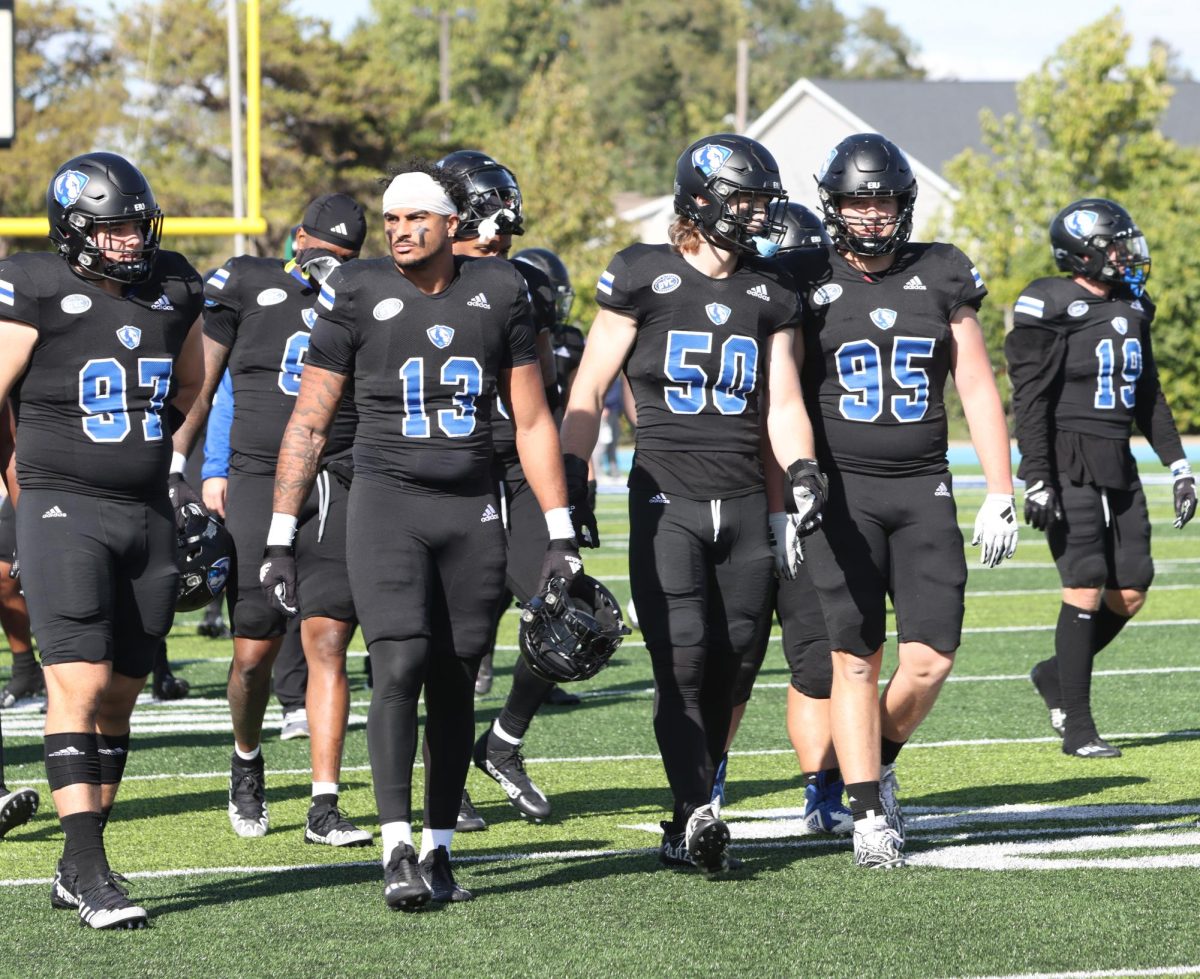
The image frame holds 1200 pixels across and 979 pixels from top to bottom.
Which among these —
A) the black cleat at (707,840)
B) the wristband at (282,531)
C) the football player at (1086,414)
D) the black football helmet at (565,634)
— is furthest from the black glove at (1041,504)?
the wristband at (282,531)

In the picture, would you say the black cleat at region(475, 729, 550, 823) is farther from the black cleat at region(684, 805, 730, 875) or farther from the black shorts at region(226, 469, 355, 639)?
the black cleat at region(684, 805, 730, 875)

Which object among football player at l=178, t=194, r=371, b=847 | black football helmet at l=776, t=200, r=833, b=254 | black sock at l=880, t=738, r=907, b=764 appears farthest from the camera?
black football helmet at l=776, t=200, r=833, b=254

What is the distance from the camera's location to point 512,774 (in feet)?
20.5

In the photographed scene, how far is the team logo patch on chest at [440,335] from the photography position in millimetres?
4855

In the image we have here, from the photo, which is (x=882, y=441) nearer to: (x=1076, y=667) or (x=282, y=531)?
(x=282, y=531)

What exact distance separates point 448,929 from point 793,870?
1.08m

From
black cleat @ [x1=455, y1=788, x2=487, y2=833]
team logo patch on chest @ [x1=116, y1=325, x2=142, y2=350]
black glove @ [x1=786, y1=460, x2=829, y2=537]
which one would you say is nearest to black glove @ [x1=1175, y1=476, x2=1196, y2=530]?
black glove @ [x1=786, y1=460, x2=829, y2=537]

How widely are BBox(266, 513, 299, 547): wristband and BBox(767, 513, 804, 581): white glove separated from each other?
4.23ft

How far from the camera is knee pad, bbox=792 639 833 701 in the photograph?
19.4 feet

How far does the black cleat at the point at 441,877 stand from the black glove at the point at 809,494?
1249 millimetres

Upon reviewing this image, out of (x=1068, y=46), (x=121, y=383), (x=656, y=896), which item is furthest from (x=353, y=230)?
(x=1068, y=46)

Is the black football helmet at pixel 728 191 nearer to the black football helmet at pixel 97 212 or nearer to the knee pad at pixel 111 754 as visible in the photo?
the black football helmet at pixel 97 212

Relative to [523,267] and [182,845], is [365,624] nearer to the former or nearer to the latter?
[182,845]

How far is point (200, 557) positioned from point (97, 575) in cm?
76
